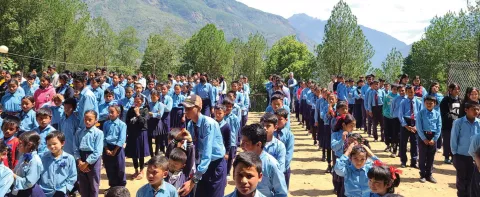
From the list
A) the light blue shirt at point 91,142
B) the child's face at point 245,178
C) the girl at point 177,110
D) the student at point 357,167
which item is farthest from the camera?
the girl at point 177,110

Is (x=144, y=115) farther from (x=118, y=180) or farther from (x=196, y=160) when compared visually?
(x=196, y=160)

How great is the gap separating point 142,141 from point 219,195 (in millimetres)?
3487

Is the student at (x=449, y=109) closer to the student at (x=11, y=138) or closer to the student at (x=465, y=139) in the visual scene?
the student at (x=465, y=139)

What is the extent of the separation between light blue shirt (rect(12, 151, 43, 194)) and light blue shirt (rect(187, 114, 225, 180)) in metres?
1.72

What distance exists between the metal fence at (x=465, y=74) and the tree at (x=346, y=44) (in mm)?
17788

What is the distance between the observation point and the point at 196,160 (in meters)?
4.63

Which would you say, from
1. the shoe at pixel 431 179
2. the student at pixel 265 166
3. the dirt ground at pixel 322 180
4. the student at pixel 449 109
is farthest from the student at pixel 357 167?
the student at pixel 449 109

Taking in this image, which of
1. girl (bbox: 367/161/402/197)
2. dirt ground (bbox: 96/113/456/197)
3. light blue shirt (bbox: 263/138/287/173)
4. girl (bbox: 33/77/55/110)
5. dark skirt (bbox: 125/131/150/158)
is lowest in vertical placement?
dirt ground (bbox: 96/113/456/197)

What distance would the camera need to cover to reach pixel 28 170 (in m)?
3.92

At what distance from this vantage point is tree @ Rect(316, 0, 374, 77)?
27.7 metres

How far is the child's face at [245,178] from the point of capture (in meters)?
2.40

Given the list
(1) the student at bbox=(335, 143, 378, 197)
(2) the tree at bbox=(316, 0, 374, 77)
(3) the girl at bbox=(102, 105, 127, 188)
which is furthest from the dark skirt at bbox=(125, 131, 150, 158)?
(2) the tree at bbox=(316, 0, 374, 77)

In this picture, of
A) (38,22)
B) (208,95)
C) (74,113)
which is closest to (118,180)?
(74,113)

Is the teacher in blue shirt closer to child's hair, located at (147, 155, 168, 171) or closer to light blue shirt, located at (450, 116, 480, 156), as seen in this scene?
child's hair, located at (147, 155, 168, 171)
